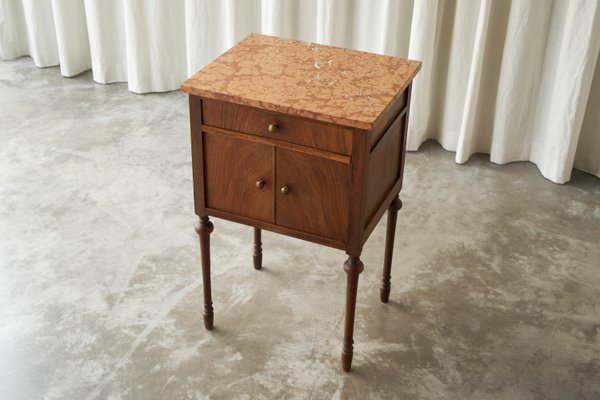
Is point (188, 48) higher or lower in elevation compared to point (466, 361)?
higher

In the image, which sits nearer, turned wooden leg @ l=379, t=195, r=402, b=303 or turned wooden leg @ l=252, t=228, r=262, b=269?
turned wooden leg @ l=379, t=195, r=402, b=303

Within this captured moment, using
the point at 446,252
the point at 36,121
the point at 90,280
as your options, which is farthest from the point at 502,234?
the point at 36,121

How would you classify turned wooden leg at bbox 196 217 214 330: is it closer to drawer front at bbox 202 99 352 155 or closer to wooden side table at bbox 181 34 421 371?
wooden side table at bbox 181 34 421 371

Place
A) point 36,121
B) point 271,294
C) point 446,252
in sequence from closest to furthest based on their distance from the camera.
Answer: point 271,294
point 446,252
point 36,121

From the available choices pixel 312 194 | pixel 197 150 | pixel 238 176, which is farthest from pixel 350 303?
pixel 197 150

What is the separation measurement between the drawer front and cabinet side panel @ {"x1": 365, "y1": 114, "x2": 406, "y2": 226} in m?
0.12

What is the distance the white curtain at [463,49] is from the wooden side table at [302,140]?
3.68 ft

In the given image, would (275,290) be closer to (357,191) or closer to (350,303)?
(350,303)

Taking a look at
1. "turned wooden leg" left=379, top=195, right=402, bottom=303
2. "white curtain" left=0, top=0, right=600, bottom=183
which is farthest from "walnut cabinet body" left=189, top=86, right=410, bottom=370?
"white curtain" left=0, top=0, right=600, bottom=183

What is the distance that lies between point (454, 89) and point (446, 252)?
0.86 m

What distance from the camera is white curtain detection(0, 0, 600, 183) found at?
3.39m

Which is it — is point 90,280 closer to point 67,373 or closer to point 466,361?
point 67,373

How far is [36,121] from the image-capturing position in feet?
13.1

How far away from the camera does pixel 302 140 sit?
7.26 ft
